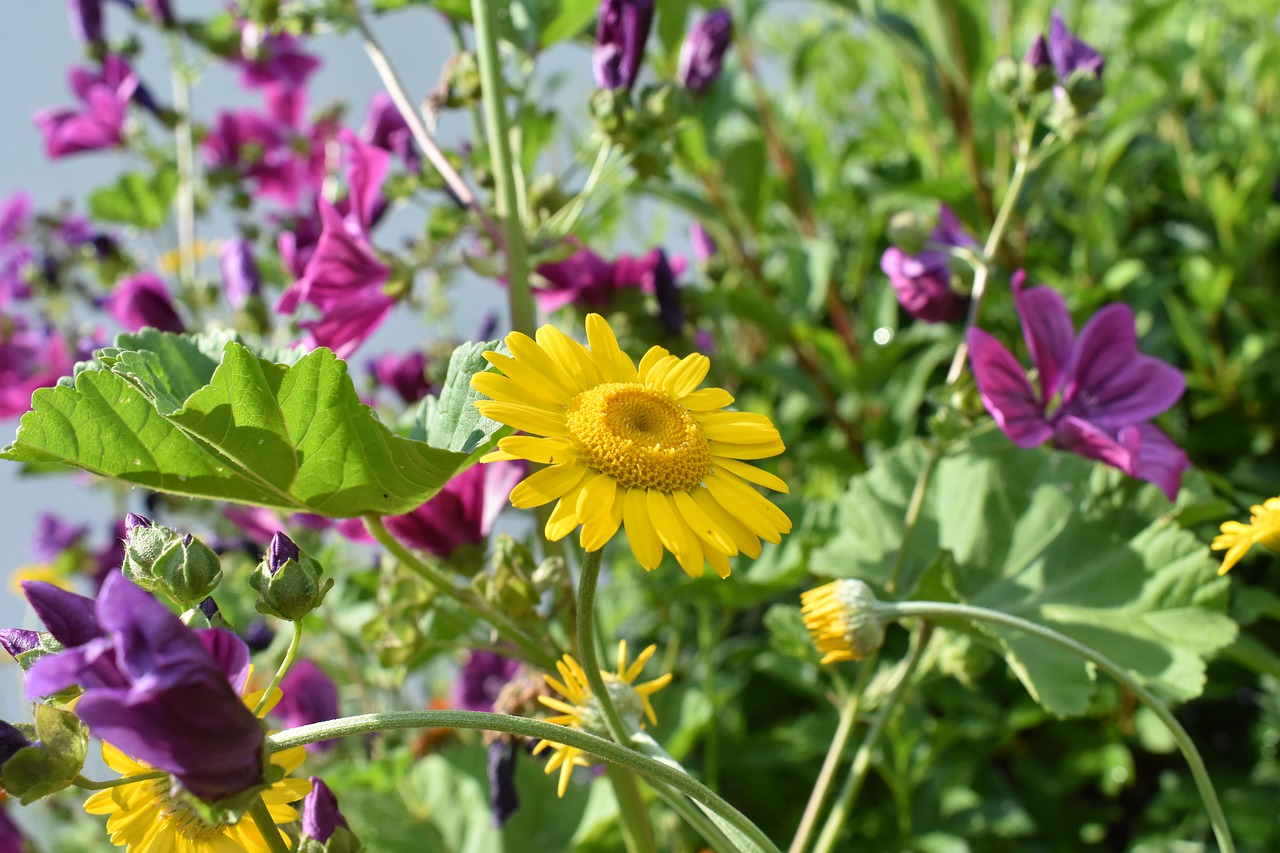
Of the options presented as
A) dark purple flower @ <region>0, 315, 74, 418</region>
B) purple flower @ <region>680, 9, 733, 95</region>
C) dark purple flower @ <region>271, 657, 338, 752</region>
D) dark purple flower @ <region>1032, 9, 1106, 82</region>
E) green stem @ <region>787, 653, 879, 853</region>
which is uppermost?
dark purple flower @ <region>1032, 9, 1106, 82</region>

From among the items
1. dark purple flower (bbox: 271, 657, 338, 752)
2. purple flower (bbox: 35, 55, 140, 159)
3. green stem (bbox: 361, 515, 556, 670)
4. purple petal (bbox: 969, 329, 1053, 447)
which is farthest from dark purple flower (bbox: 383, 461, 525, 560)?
purple flower (bbox: 35, 55, 140, 159)

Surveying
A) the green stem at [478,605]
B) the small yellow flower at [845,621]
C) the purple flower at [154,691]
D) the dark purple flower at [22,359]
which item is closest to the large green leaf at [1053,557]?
the small yellow flower at [845,621]

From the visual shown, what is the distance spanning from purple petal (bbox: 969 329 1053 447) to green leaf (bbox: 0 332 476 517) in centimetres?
35

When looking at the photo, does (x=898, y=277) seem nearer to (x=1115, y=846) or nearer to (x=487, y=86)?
(x=487, y=86)

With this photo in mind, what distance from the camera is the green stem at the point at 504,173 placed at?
0.76 metres

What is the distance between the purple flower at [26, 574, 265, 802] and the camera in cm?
35

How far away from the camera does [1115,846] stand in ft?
3.89

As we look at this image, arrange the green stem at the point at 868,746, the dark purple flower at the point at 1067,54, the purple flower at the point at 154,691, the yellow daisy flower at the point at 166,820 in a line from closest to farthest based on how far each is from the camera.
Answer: the purple flower at the point at 154,691 < the yellow daisy flower at the point at 166,820 < the green stem at the point at 868,746 < the dark purple flower at the point at 1067,54

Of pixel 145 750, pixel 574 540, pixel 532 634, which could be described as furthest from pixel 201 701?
pixel 574 540

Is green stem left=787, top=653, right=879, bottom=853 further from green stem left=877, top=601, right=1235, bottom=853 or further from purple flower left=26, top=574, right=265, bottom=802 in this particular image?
purple flower left=26, top=574, right=265, bottom=802

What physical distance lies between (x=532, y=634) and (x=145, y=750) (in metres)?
0.33

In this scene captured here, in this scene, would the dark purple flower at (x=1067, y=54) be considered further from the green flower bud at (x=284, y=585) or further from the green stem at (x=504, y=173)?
the green flower bud at (x=284, y=585)

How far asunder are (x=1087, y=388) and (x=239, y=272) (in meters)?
0.85

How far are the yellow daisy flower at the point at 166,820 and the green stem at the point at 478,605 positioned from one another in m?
0.16
